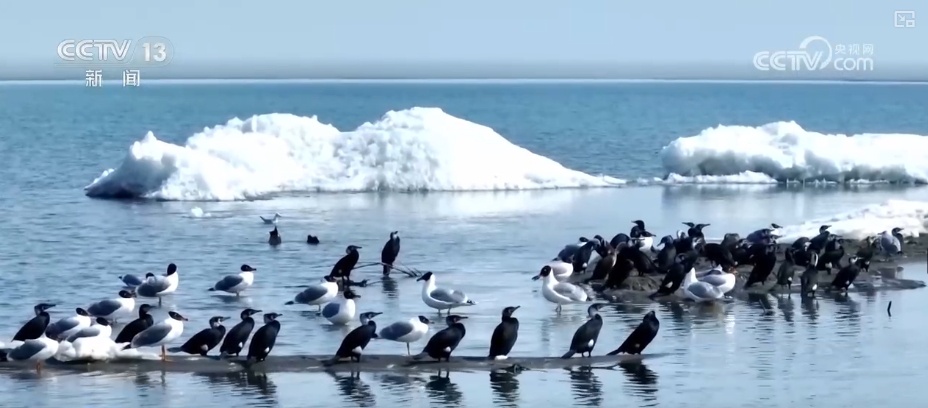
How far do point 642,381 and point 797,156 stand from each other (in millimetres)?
28971

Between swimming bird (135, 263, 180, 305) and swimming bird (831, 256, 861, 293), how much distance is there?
974 cm

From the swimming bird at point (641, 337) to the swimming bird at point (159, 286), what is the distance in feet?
24.4

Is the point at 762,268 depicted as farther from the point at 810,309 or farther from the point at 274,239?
the point at 274,239

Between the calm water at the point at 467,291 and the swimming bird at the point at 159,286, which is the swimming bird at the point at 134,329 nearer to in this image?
the calm water at the point at 467,291

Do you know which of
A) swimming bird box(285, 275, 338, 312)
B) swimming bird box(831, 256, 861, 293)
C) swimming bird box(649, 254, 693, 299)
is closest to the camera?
swimming bird box(285, 275, 338, 312)

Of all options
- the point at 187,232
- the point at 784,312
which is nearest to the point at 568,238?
the point at 187,232

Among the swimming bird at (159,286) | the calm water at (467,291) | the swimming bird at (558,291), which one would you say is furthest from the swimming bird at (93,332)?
the swimming bird at (558,291)

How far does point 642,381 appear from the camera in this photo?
17.8 metres

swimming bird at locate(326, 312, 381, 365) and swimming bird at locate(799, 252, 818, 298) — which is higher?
swimming bird at locate(799, 252, 818, 298)

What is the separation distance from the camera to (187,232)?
33406mm

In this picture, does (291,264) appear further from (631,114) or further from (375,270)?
(631,114)

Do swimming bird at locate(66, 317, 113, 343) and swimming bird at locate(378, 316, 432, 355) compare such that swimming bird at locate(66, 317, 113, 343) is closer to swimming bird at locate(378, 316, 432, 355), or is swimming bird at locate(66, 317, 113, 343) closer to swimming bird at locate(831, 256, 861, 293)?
swimming bird at locate(378, 316, 432, 355)

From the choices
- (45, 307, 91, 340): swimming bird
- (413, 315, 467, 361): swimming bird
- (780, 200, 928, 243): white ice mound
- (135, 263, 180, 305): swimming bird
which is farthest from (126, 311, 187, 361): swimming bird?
(780, 200, 928, 243): white ice mound

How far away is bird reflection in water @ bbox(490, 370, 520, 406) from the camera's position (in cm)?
1689
